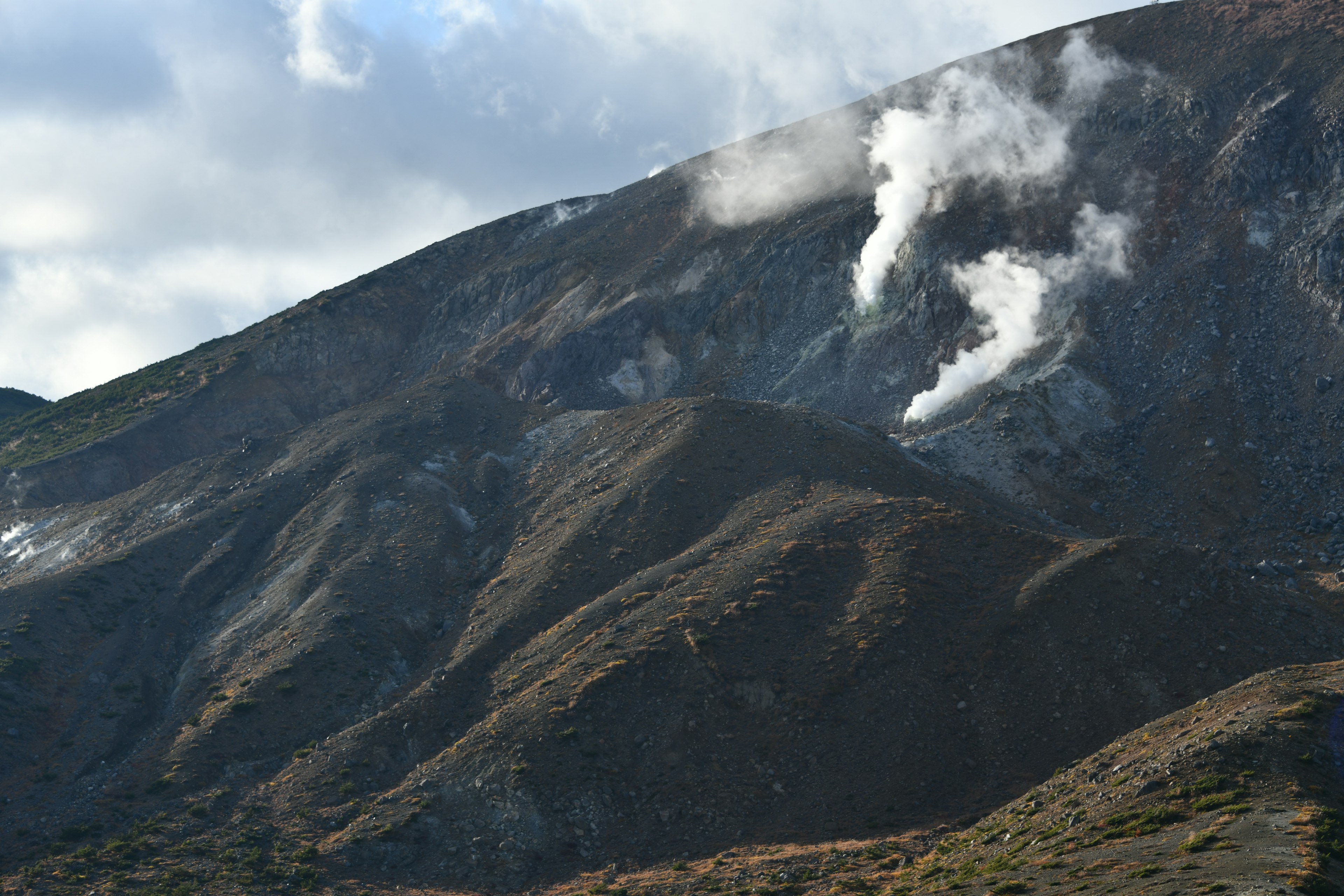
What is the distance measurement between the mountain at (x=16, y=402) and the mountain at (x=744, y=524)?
113 ft

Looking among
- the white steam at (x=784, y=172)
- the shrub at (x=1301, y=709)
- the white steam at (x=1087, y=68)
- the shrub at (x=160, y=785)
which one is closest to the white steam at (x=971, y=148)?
the white steam at (x=1087, y=68)

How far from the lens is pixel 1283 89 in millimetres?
73375

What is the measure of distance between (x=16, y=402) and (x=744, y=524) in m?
134

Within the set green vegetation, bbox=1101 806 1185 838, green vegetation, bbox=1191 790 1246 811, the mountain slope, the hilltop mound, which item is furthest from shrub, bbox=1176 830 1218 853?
the mountain slope

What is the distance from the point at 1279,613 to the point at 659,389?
187ft

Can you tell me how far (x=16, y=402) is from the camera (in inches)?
5527

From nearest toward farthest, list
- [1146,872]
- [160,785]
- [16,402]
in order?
1. [1146,872]
2. [160,785]
3. [16,402]

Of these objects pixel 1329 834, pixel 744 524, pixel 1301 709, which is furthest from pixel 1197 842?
Answer: pixel 744 524

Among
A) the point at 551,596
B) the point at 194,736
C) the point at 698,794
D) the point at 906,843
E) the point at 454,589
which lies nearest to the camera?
the point at 906,843

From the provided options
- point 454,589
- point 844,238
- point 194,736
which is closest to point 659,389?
point 844,238

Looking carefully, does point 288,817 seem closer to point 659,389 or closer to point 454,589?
point 454,589

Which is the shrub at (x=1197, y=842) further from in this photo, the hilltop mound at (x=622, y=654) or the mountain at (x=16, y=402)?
the mountain at (x=16, y=402)

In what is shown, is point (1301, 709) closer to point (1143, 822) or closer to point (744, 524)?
point (1143, 822)

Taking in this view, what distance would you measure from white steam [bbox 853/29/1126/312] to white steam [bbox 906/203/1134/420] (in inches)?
288
